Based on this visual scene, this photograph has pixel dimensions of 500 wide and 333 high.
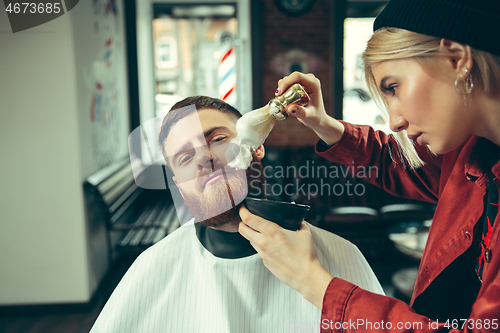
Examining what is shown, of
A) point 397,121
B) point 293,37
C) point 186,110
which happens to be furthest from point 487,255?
point 293,37

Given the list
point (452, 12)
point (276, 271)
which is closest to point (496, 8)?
point (452, 12)

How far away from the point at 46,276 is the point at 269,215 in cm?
126

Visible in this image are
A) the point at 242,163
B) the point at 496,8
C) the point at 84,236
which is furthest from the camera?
the point at 84,236

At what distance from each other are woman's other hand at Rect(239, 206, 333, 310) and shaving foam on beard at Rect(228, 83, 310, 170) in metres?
0.19

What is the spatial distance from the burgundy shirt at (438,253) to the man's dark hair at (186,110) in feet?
1.10

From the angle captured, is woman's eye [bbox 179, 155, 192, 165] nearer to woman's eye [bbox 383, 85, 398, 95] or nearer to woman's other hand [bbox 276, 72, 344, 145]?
woman's other hand [bbox 276, 72, 344, 145]

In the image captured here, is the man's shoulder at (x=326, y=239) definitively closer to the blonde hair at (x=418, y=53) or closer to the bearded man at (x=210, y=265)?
the bearded man at (x=210, y=265)

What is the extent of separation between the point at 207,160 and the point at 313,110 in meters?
0.33

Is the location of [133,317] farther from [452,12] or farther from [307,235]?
[452,12]

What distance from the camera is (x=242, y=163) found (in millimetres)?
937

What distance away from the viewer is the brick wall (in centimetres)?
345

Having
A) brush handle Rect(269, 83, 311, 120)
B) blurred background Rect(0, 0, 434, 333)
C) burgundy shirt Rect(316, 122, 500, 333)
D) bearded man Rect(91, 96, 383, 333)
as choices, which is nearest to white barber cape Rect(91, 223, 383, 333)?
bearded man Rect(91, 96, 383, 333)

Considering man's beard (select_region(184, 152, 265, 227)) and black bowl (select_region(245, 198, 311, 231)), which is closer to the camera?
black bowl (select_region(245, 198, 311, 231))

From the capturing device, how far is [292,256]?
2.43ft
